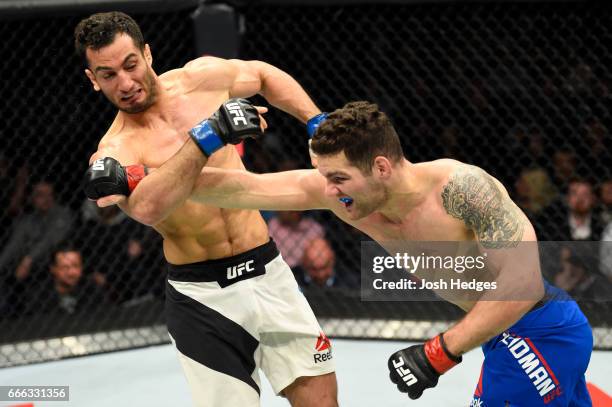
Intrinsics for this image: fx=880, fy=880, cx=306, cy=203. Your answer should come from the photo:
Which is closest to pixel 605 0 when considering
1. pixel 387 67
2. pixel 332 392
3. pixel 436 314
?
pixel 387 67

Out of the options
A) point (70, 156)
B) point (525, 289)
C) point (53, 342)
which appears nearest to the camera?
point (525, 289)

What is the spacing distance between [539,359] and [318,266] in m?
1.99

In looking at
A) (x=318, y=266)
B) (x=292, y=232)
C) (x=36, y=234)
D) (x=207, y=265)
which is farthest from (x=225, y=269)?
(x=36, y=234)

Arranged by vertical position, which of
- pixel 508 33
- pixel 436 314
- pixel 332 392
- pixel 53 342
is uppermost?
pixel 508 33

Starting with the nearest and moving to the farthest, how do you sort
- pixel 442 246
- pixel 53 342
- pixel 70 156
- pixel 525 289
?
pixel 525 289
pixel 442 246
pixel 53 342
pixel 70 156

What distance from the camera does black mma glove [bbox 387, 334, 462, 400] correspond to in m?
1.90

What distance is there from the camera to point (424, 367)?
1908 millimetres

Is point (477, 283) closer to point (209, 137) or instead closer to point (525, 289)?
point (525, 289)

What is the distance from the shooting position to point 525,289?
1995mm

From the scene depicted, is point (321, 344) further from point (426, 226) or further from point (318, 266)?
point (318, 266)

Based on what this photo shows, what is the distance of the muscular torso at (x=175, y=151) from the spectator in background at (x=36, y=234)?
73.3 inches

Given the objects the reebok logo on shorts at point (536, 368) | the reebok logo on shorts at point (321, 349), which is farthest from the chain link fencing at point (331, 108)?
the reebok logo on shorts at point (536, 368)

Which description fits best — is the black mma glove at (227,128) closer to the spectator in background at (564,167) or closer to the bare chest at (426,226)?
the bare chest at (426,226)

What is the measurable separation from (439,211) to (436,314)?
1840mm
